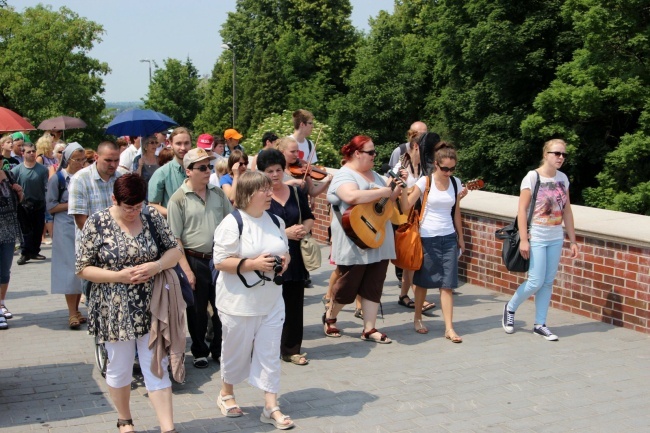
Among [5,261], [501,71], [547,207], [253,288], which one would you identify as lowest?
[5,261]

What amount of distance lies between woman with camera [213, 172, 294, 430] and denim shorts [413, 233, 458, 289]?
2366 millimetres

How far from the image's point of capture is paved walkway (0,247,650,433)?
552cm

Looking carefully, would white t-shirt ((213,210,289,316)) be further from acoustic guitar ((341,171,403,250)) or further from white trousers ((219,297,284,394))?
acoustic guitar ((341,171,403,250))

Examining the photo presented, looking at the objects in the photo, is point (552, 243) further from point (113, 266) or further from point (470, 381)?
point (113, 266)

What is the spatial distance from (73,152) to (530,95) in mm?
32166

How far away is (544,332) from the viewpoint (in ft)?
24.6

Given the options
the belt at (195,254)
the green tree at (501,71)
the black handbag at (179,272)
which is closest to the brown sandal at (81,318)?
the belt at (195,254)

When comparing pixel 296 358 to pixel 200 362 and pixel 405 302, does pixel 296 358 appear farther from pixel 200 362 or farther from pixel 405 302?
pixel 405 302

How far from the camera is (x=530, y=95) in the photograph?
38.2m

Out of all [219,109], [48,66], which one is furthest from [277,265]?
[219,109]

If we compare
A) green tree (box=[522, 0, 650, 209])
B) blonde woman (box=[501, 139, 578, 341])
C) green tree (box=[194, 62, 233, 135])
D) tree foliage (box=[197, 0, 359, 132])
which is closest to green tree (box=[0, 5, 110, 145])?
tree foliage (box=[197, 0, 359, 132])

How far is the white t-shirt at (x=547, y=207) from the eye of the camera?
24.1 feet

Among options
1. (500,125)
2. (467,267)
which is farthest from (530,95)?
(467,267)

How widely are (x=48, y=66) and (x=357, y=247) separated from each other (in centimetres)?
4855
